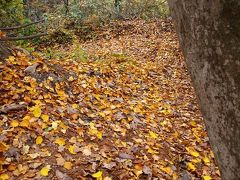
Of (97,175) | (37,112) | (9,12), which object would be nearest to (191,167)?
(97,175)

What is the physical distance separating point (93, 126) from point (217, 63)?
3436mm

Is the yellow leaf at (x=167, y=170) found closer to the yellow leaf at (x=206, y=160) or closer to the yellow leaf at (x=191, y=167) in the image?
the yellow leaf at (x=191, y=167)

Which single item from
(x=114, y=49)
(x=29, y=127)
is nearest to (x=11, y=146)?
(x=29, y=127)

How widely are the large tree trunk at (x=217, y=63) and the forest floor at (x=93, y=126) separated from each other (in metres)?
2.27

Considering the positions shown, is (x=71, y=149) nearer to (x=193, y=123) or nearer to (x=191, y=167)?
(x=191, y=167)

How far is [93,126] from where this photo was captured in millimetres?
4520

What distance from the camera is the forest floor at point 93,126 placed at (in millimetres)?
3535

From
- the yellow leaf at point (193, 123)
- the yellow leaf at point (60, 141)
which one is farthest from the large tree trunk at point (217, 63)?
the yellow leaf at point (193, 123)

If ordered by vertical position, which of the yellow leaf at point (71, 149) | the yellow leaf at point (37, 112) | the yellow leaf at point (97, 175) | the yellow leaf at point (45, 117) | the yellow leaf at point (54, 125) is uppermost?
the yellow leaf at point (37, 112)

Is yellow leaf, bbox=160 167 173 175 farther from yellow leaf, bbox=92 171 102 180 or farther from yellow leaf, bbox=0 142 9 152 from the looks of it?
yellow leaf, bbox=0 142 9 152

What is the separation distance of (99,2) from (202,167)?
16157mm

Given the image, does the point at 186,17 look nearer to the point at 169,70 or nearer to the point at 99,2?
the point at 169,70

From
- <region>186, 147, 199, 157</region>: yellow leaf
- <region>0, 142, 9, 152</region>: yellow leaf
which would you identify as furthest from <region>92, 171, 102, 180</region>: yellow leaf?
<region>186, 147, 199, 157</region>: yellow leaf

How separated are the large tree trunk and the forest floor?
2.27 m
